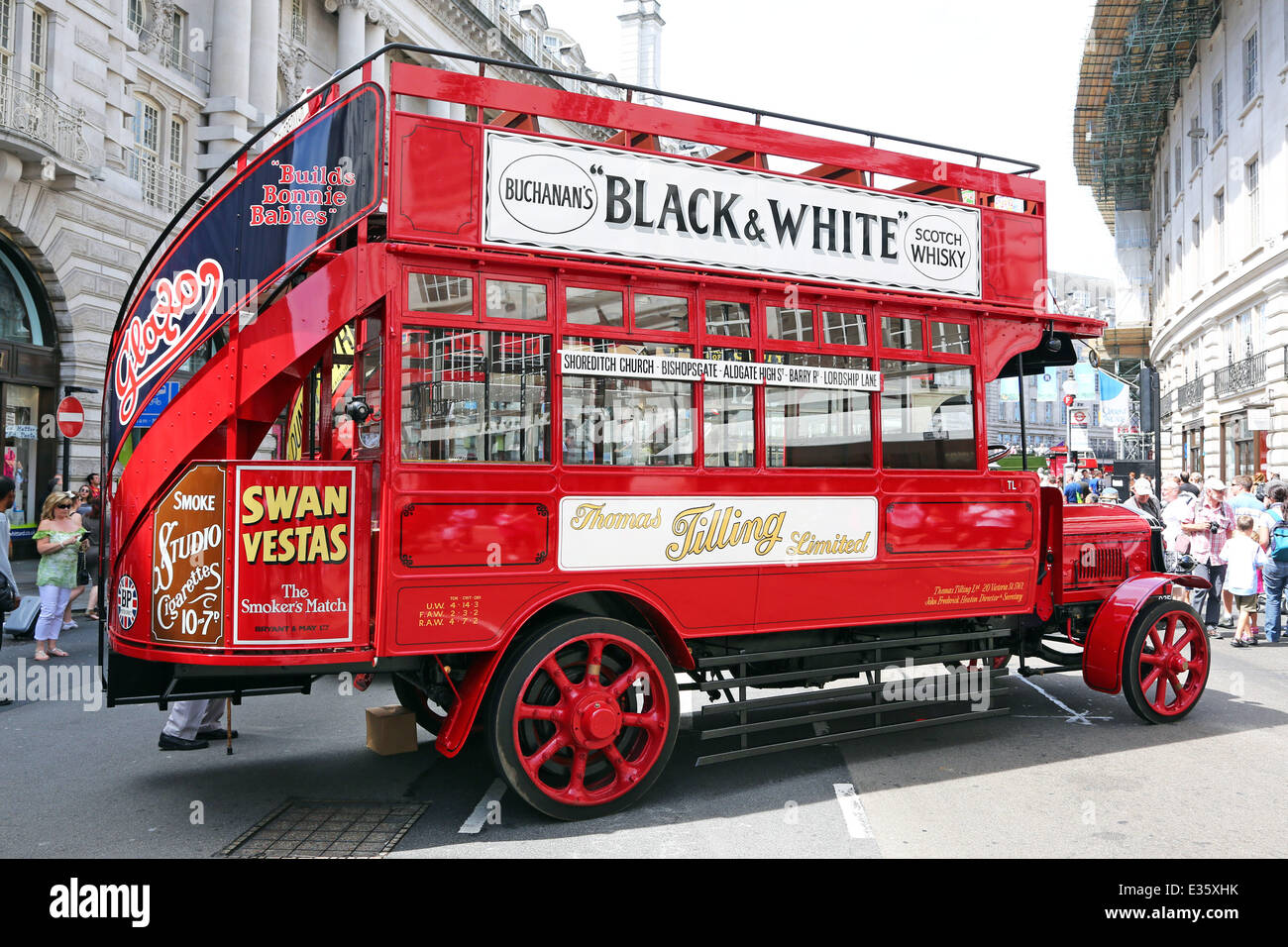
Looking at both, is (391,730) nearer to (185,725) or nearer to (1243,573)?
(185,725)

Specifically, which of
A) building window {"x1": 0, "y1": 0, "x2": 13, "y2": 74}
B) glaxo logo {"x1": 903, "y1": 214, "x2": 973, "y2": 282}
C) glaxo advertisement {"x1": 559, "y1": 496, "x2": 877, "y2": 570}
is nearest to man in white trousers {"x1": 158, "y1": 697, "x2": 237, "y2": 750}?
glaxo advertisement {"x1": 559, "y1": 496, "x2": 877, "y2": 570}

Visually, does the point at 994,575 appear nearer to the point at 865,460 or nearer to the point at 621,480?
the point at 865,460

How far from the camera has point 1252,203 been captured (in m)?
29.6

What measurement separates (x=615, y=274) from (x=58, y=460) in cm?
1769

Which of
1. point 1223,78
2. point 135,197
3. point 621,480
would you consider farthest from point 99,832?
point 1223,78

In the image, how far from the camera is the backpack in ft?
39.3

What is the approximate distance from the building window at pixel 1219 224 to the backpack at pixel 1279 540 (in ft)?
79.7

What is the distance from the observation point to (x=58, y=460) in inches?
766

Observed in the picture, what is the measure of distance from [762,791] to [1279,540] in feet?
30.1

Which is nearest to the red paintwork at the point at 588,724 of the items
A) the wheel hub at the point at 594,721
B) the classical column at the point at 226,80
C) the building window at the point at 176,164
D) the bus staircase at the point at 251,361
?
the wheel hub at the point at 594,721

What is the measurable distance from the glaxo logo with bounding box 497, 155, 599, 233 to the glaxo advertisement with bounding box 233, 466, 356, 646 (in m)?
1.68

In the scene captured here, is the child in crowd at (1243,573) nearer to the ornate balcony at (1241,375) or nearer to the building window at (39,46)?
the ornate balcony at (1241,375)

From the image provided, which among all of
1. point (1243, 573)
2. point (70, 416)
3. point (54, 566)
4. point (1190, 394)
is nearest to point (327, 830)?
point (54, 566)
